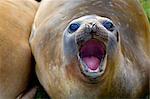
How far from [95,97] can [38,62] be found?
693mm

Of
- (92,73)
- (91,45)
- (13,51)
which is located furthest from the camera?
(13,51)

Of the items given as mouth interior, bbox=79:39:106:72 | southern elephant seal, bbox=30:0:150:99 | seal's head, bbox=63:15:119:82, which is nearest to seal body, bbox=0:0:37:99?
southern elephant seal, bbox=30:0:150:99

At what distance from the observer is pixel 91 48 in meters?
3.74

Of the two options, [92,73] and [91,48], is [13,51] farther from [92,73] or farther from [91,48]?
[92,73]

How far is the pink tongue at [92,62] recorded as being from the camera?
3.68m

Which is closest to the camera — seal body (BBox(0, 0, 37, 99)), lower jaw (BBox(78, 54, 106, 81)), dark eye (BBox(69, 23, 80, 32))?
lower jaw (BBox(78, 54, 106, 81))

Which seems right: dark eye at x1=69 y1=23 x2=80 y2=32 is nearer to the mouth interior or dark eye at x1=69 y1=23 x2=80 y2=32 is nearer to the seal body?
the mouth interior

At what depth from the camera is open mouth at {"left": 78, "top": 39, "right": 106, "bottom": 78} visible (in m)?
3.62

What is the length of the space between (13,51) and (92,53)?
2.89ft

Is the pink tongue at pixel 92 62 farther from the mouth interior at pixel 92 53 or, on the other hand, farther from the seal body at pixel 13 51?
the seal body at pixel 13 51

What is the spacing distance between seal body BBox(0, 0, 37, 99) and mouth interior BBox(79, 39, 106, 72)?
82 cm

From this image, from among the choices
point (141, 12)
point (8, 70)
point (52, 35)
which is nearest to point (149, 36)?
Result: point (141, 12)

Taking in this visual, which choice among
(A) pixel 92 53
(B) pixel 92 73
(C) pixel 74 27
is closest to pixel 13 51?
(C) pixel 74 27

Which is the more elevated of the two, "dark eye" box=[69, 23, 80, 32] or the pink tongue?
"dark eye" box=[69, 23, 80, 32]
